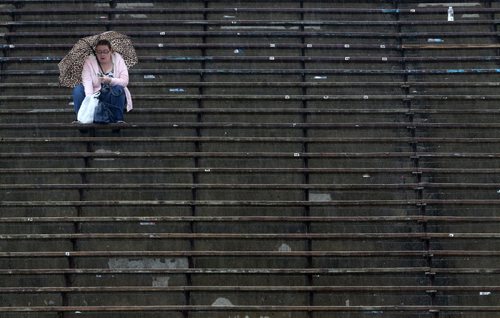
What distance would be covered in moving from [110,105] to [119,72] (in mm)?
343

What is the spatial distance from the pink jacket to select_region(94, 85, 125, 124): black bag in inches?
3.8

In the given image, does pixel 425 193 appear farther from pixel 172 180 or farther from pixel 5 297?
pixel 5 297

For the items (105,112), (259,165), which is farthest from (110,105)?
(259,165)

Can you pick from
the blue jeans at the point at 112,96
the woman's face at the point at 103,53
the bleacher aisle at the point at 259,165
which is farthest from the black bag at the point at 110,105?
the woman's face at the point at 103,53

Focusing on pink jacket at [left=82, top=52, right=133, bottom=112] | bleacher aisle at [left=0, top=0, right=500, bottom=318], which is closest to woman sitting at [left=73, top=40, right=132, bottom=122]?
pink jacket at [left=82, top=52, right=133, bottom=112]

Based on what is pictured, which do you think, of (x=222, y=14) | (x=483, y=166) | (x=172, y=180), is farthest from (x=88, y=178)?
(x=483, y=166)

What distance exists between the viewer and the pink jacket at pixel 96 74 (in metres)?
8.86

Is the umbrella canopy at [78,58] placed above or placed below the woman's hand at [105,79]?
above

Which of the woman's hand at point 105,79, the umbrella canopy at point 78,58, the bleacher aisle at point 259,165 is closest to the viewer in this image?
the bleacher aisle at point 259,165

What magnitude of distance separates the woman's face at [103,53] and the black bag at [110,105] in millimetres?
299

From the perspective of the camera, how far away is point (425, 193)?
866cm

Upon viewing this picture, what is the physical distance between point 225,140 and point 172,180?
2.19 feet

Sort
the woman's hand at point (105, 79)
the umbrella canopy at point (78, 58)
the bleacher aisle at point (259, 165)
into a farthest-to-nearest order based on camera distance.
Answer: the umbrella canopy at point (78, 58) → the woman's hand at point (105, 79) → the bleacher aisle at point (259, 165)

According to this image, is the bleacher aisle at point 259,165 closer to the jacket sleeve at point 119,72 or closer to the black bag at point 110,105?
the black bag at point 110,105
